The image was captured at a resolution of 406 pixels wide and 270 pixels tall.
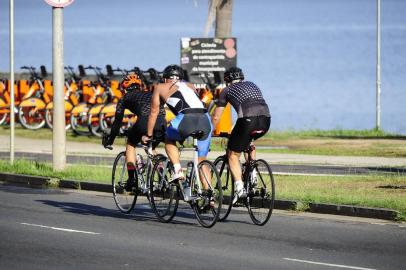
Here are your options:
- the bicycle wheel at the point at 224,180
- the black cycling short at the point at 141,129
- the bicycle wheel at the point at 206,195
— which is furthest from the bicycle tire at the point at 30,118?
the bicycle wheel at the point at 206,195

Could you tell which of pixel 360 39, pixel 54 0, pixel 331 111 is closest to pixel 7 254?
pixel 54 0

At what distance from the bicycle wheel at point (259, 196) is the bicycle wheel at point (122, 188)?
1789 mm

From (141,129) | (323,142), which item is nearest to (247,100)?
(141,129)

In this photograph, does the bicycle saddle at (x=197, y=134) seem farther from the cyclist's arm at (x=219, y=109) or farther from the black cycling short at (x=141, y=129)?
the black cycling short at (x=141, y=129)

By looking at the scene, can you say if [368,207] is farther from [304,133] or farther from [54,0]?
[304,133]

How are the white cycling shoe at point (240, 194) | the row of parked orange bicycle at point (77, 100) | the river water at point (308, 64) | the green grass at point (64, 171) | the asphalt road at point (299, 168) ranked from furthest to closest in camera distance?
the river water at point (308, 64) < the row of parked orange bicycle at point (77, 100) < the asphalt road at point (299, 168) < the green grass at point (64, 171) < the white cycling shoe at point (240, 194)

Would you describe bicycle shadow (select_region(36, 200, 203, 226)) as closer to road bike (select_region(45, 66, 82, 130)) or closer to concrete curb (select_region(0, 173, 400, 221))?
concrete curb (select_region(0, 173, 400, 221))

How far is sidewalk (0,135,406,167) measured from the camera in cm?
2791

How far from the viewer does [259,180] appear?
18141 mm

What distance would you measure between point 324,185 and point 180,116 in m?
4.97

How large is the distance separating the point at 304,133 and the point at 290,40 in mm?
160092

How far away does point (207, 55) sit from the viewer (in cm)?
3481

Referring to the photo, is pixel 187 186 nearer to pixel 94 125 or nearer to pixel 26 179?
pixel 26 179

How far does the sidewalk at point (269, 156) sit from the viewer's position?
91.6 ft
